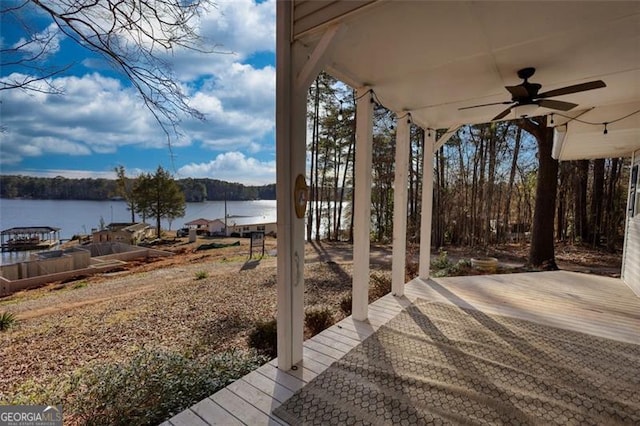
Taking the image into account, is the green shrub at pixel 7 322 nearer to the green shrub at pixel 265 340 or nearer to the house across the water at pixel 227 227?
the green shrub at pixel 265 340

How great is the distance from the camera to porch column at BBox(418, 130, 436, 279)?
13.5 ft

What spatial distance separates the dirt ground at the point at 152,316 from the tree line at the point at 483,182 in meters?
2.08

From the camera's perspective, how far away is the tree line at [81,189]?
6.64ft

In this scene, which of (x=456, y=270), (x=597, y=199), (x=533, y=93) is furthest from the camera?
(x=597, y=199)

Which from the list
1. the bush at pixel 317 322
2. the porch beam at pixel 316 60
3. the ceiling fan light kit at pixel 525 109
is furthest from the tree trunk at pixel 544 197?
the porch beam at pixel 316 60

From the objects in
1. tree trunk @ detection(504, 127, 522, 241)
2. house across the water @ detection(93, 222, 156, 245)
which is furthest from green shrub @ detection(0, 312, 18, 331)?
Answer: house across the water @ detection(93, 222, 156, 245)

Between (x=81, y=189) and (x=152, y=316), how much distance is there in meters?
2.42

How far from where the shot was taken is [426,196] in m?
4.16

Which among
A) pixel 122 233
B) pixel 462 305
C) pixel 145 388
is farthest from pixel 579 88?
pixel 122 233

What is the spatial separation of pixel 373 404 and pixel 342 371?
37 cm

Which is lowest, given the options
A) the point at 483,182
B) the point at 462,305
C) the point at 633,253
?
the point at 462,305

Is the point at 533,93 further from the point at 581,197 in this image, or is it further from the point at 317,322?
the point at 581,197

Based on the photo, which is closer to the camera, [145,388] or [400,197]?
[145,388]

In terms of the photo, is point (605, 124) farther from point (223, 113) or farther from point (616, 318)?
point (223, 113)
